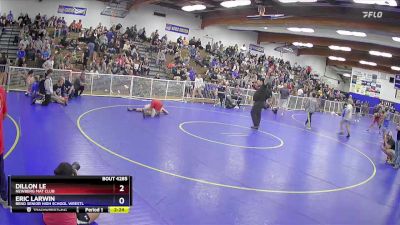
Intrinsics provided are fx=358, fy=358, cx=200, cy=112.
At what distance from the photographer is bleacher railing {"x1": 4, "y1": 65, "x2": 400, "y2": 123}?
54.1 ft

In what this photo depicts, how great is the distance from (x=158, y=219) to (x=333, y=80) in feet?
159

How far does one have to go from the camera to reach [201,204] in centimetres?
638

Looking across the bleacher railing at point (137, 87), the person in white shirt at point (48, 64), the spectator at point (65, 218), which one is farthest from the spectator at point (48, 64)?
the spectator at point (65, 218)

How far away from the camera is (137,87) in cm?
1967

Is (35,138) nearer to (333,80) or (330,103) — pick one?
(330,103)

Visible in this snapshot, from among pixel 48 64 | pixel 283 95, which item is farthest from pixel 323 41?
pixel 48 64

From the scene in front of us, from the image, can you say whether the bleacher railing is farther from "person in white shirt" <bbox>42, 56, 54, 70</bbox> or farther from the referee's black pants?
the referee's black pants

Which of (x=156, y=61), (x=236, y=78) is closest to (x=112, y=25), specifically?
(x=156, y=61)

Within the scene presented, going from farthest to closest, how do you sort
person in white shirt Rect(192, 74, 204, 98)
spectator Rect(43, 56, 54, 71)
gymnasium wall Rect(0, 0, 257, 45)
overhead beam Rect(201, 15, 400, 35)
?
1. gymnasium wall Rect(0, 0, 257, 45)
2. person in white shirt Rect(192, 74, 204, 98)
3. spectator Rect(43, 56, 54, 71)
4. overhead beam Rect(201, 15, 400, 35)

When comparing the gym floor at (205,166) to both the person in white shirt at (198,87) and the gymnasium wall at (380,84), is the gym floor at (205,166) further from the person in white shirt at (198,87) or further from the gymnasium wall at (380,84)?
the gymnasium wall at (380,84)
